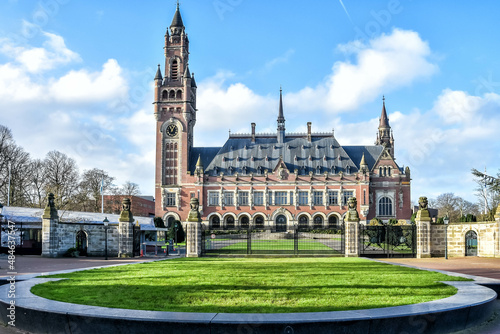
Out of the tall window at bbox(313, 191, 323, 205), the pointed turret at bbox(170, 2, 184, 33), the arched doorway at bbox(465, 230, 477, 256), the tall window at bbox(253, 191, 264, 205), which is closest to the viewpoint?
the arched doorway at bbox(465, 230, 477, 256)

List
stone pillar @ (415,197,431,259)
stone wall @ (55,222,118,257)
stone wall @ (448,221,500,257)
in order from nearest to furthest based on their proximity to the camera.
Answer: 1. stone wall @ (448,221,500,257)
2. stone pillar @ (415,197,431,259)
3. stone wall @ (55,222,118,257)

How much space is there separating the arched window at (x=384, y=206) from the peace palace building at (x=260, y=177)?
0.15 metres

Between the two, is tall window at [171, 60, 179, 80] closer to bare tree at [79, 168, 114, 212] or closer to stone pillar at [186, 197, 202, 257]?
bare tree at [79, 168, 114, 212]

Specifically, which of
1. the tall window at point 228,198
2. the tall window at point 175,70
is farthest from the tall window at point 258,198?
the tall window at point 175,70

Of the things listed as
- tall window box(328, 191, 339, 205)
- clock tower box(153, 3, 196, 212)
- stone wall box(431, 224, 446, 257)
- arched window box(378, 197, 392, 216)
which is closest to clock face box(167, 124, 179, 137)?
clock tower box(153, 3, 196, 212)

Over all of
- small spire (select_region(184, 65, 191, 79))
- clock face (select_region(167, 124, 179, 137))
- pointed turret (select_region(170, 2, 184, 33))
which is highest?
pointed turret (select_region(170, 2, 184, 33))

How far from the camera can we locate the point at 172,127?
77.8 m

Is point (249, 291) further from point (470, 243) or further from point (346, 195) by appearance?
point (346, 195)

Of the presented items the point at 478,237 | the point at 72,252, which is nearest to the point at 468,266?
the point at 478,237

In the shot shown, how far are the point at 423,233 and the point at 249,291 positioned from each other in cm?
2061

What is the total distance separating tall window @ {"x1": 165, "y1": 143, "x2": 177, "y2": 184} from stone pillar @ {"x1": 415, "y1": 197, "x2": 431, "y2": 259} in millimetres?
53518

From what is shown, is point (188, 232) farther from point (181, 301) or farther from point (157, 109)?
point (157, 109)

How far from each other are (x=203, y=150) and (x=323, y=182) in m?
20.6

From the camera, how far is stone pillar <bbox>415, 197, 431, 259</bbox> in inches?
1136
